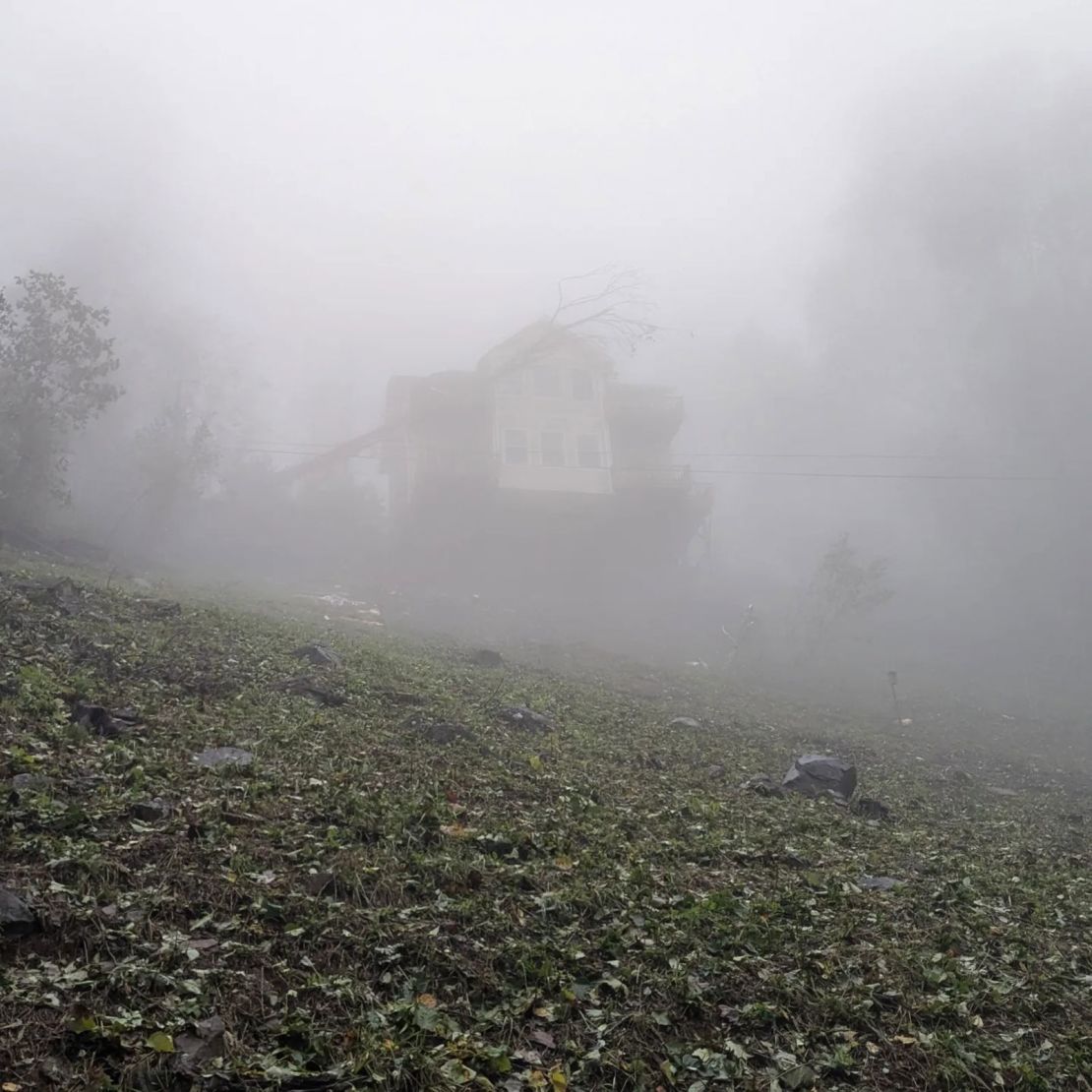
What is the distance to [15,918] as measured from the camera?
4551 mm

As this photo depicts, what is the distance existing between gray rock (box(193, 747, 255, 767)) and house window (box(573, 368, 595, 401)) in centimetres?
4354

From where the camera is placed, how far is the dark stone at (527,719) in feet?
41.2

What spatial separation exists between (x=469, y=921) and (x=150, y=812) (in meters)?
2.68

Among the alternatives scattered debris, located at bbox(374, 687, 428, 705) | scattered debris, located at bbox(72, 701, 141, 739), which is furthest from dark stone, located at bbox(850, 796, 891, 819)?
scattered debris, located at bbox(72, 701, 141, 739)

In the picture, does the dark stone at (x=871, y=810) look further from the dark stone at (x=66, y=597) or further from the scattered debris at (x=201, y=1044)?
the dark stone at (x=66, y=597)

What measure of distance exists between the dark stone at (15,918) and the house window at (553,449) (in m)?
44.4

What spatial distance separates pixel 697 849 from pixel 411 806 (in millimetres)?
2771

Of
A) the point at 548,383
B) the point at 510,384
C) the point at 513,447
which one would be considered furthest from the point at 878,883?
the point at 548,383

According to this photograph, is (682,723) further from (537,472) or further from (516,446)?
(516,446)

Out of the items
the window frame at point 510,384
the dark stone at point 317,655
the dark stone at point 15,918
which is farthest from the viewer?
the window frame at point 510,384

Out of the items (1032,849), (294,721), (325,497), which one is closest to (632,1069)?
(294,721)

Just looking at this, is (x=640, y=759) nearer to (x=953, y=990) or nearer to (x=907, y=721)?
(x=953, y=990)

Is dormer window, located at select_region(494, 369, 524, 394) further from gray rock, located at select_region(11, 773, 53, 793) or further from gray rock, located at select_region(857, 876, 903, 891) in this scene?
gray rock, located at select_region(11, 773, 53, 793)

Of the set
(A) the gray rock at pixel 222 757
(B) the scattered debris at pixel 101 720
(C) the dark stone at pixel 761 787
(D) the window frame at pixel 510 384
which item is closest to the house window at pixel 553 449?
(D) the window frame at pixel 510 384
